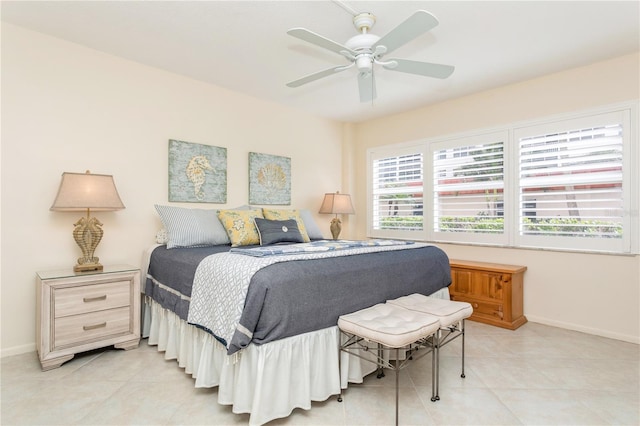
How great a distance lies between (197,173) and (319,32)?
188cm

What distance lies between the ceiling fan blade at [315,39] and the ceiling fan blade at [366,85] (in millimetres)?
237

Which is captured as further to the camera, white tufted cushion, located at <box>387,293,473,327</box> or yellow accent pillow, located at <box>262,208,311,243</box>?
yellow accent pillow, located at <box>262,208,311,243</box>

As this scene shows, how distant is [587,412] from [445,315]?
2.97 feet

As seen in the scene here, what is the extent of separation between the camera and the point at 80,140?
2834 mm

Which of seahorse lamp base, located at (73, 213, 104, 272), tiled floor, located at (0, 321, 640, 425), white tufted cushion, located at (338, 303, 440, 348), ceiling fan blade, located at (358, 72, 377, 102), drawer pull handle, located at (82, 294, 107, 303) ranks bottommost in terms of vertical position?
tiled floor, located at (0, 321, 640, 425)

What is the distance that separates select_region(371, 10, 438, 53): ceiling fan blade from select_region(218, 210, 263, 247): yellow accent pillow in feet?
6.12

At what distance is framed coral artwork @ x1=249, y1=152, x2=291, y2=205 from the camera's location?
4023mm

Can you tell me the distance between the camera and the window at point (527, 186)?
9.78 ft

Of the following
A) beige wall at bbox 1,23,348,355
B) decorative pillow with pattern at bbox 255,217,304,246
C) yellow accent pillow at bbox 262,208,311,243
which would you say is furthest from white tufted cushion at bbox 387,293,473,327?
beige wall at bbox 1,23,348,355

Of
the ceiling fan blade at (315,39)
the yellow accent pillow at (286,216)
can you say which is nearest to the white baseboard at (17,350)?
the yellow accent pillow at (286,216)

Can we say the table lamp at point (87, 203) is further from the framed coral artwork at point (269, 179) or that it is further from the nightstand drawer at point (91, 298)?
the framed coral artwork at point (269, 179)

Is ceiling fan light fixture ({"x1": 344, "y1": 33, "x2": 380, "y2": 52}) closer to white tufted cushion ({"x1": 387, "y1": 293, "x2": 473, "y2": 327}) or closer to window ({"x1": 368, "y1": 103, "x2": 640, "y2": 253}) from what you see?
white tufted cushion ({"x1": 387, "y1": 293, "x2": 473, "y2": 327})

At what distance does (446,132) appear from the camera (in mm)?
4141

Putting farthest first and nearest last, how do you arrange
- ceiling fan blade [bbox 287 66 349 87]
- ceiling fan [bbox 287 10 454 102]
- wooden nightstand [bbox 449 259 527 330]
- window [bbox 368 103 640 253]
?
wooden nightstand [bbox 449 259 527 330] → window [bbox 368 103 640 253] → ceiling fan blade [bbox 287 66 349 87] → ceiling fan [bbox 287 10 454 102]
